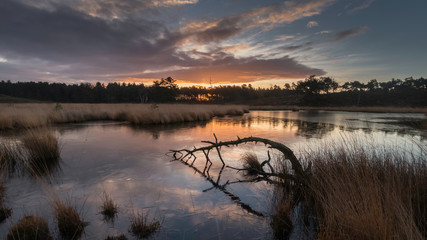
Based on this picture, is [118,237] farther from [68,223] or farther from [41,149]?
[41,149]

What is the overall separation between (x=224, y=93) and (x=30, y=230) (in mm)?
101267

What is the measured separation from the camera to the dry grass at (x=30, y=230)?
3.00 meters

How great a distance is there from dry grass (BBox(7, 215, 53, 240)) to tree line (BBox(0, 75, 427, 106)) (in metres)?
63.3

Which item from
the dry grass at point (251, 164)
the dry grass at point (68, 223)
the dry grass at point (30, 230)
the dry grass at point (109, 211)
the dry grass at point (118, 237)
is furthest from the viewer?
the dry grass at point (251, 164)

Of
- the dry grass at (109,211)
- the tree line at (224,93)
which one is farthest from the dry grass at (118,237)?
the tree line at (224,93)

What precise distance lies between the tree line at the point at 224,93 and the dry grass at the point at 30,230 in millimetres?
63330

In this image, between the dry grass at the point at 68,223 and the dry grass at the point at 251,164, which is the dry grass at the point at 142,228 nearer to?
the dry grass at the point at 68,223

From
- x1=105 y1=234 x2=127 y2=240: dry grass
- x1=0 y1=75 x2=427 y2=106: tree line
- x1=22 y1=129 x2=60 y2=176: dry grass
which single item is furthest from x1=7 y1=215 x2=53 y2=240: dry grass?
x1=0 y1=75 x2=427 y2=106: tree line

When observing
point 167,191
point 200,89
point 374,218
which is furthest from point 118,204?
point 200,89

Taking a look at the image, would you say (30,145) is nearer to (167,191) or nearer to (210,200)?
(167,191)

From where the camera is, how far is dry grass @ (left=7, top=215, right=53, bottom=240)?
2996mm

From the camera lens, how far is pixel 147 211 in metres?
4.06

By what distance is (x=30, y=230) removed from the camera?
121 inches

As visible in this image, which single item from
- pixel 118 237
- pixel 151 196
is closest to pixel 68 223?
pixel 118 237
